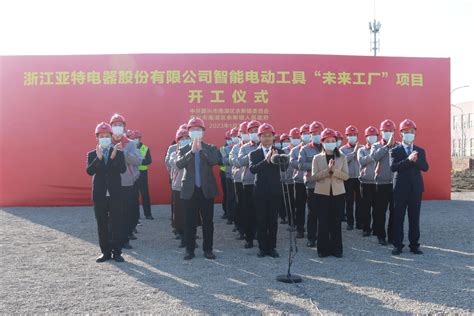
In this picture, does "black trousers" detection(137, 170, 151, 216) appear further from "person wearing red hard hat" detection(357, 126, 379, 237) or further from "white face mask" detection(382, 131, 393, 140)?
"white face mask" detection(382, 131, 393, 140)

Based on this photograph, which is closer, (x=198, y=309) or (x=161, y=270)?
(x=198, y=309)

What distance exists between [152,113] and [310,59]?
12.7 feet

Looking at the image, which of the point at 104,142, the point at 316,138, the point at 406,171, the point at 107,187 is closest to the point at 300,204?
the point at 316,138

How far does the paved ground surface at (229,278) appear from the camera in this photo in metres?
3.64

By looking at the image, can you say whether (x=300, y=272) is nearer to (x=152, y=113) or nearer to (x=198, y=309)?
(x=198, y=309)

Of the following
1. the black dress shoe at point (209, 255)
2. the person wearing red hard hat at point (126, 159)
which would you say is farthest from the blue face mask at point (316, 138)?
the person wearing red hard hat at point (126, 159)

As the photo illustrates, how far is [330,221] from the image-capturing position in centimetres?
533

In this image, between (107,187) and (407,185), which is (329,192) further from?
(107,187)

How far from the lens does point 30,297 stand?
3910 mm

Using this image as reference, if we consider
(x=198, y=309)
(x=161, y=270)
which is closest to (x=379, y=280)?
(x=198, y=309)

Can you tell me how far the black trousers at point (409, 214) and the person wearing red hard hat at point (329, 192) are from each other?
0.72 metres

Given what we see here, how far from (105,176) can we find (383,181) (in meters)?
3.59

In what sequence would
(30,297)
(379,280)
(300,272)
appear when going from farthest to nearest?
(300,272) → (379,280) → (30,297)

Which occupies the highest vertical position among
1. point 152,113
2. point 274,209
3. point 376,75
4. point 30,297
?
point 376,75
